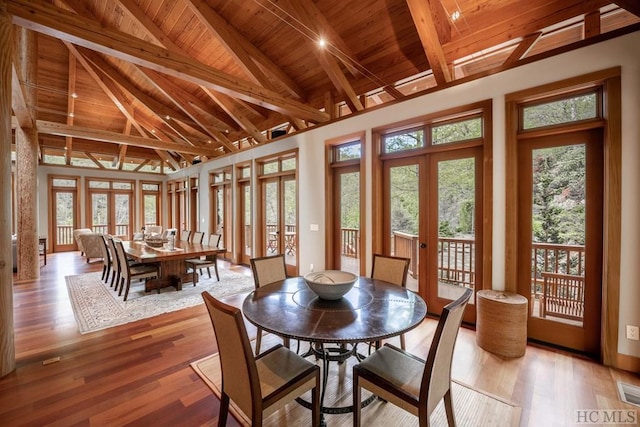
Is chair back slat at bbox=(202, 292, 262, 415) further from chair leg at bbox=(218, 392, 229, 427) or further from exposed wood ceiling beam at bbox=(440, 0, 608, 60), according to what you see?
exposed wood ceiling beam at bbox=(440, 0, 608, 60)

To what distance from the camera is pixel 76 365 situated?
2.37 m

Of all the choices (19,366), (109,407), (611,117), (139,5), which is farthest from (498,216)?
(139,5)

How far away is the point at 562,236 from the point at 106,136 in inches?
360

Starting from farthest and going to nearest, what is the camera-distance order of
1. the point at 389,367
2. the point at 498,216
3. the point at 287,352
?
the point at 498,216 → the point at 287,352 → the point at 389,367

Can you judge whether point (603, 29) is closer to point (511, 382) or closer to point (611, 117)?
point (611, 117)

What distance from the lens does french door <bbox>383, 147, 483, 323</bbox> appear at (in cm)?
315

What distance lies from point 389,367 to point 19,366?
3.14 meters

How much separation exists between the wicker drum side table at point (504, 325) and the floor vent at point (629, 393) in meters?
0.61

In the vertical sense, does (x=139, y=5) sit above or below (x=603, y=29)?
above

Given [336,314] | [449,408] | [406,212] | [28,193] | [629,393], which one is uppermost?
[28,193]

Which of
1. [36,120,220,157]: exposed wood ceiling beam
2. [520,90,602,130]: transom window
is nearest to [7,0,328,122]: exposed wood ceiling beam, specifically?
[520,90,602,130]: transom window

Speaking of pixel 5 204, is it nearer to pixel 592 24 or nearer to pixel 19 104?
pixel 19 104

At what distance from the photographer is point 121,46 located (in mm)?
2740

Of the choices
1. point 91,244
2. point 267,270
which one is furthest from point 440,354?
point 91,244
